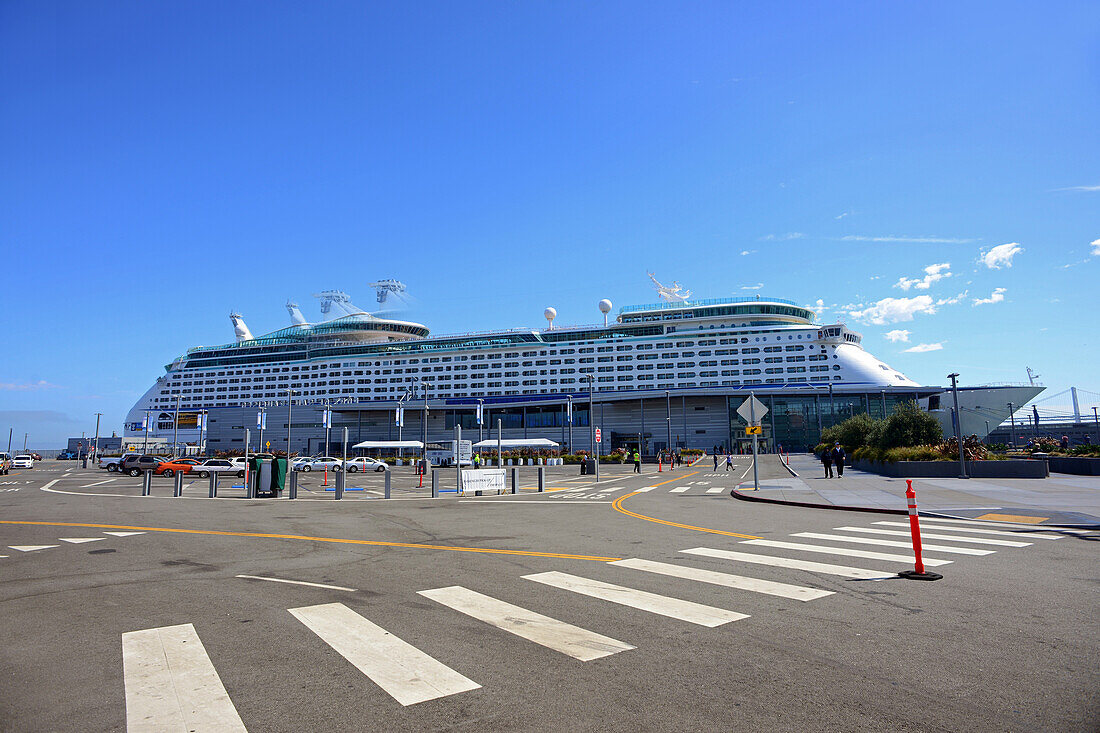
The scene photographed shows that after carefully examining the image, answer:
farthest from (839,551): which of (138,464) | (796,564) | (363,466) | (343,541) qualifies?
A: (138,464)

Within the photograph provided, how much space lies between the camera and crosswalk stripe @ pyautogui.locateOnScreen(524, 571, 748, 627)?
5.47m

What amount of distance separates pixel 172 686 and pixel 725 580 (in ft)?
17.7

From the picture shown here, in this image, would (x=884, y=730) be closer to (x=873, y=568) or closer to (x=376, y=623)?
(x=376, y=623)

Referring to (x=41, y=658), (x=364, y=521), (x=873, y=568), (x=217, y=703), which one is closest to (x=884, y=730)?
(x=217, y=703)

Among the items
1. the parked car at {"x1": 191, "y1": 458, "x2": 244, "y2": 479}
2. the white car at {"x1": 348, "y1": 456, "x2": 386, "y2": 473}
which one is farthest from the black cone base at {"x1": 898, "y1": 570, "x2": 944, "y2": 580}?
the white car at {"x1": 348, "y1": 456, "x2": 386, "y2": 473}

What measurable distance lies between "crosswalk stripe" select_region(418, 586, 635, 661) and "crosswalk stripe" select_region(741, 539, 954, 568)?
16.7 feet

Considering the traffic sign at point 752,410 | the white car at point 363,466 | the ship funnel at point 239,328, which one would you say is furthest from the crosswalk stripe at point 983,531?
the ship funnel at point 239,328

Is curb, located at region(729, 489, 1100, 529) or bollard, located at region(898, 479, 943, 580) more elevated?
bollard, located at region(898, 479, 943, 580)

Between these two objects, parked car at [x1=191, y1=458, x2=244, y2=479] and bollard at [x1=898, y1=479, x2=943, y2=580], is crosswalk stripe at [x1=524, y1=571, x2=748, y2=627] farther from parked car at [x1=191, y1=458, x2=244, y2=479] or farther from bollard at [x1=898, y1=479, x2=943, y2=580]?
parked car at [x1=191, y1=458, x2=244, y2=479]

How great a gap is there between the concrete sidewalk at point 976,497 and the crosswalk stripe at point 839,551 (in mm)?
5404

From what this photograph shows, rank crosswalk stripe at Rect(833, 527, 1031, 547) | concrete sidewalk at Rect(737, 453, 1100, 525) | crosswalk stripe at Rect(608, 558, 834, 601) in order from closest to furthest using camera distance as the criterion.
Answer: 1. crosswalk stripe at Rect(608, 558, 834, 601)
2. crosswalk stripe at Rect(833, 527, 1031, 547)
3. concrete sidewalk at Rect(737, 453, 1100, 525)

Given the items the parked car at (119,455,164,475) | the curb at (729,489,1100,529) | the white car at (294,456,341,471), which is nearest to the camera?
the curb at (729,489,1100,529)

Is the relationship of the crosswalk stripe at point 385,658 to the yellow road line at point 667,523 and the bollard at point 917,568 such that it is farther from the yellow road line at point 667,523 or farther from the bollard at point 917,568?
the yellow road line at point 667,523

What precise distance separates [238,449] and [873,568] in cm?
10785
